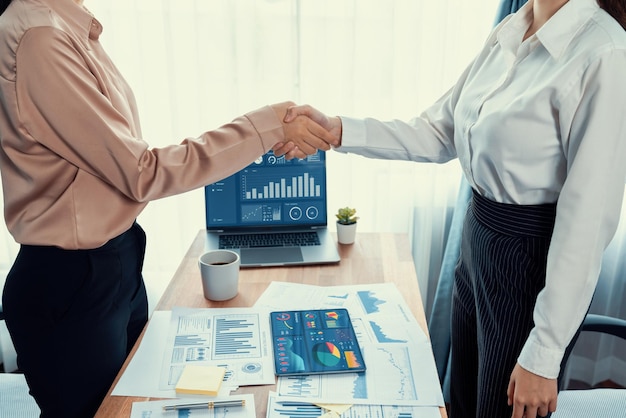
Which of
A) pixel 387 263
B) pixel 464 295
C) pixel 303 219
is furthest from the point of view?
pixel 303 219

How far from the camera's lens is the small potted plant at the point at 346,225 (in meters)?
1.84

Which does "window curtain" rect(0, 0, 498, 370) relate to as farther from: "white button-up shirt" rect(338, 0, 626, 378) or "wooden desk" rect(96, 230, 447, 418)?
"white button-up shirt" rect(338, 0, 626, 378)

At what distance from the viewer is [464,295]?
55.7 inches

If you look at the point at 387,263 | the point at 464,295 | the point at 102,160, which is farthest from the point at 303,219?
the point at 102,160

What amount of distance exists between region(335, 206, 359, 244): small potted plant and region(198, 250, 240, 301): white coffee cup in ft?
1.43

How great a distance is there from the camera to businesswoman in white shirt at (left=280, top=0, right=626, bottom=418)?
1.01 m

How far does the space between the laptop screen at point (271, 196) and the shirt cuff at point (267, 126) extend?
0.38 metres

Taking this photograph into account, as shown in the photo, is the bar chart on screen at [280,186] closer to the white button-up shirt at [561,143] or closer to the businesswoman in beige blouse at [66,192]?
the businesswoman in beige blouse at [66,192]

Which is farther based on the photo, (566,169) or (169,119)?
(169,119)

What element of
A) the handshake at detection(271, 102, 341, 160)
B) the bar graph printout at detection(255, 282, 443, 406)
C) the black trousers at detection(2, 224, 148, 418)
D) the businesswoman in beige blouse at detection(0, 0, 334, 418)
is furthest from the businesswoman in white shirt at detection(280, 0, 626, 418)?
the black trousers at detection(2, 224, 148, 418)

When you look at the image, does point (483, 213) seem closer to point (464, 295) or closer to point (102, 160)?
point (464, 295)

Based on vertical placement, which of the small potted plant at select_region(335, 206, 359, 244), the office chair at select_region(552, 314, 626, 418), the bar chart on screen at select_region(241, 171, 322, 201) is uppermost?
the bar chart on screen at select_region(241, 171, 322, 201)

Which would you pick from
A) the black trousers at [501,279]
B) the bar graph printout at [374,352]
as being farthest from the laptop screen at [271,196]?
the black trousers at [501,279]

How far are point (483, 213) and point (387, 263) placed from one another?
0.48 m
